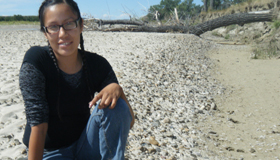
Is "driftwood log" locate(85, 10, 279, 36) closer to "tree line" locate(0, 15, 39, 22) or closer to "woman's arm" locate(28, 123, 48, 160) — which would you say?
"woman's arm" locate(28, 123, 48, 160)

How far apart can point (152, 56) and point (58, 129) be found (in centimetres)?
586

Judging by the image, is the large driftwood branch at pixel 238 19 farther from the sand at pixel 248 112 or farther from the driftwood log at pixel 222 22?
the sand at pixel 248 112

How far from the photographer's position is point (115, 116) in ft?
5.71

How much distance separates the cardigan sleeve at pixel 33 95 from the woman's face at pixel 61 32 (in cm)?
24

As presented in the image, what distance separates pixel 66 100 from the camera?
1.86 metres

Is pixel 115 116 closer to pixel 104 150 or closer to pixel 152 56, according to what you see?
pixel 104 150

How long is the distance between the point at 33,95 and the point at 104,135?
53cm

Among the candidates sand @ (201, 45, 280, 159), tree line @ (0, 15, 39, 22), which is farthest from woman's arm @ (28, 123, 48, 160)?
tree line @ (0, 15, 39, 22)

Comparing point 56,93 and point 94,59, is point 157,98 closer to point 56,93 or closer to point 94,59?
point 94,59

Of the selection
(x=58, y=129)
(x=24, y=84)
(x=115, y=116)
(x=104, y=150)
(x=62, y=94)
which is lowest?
(x=104, y=150)

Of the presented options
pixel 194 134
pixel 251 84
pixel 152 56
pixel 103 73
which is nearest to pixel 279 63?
pixel 251 84

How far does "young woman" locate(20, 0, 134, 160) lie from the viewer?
5.44 ft

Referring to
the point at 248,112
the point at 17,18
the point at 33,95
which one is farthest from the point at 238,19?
the point at 17,18

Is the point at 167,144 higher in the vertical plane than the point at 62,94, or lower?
lower
